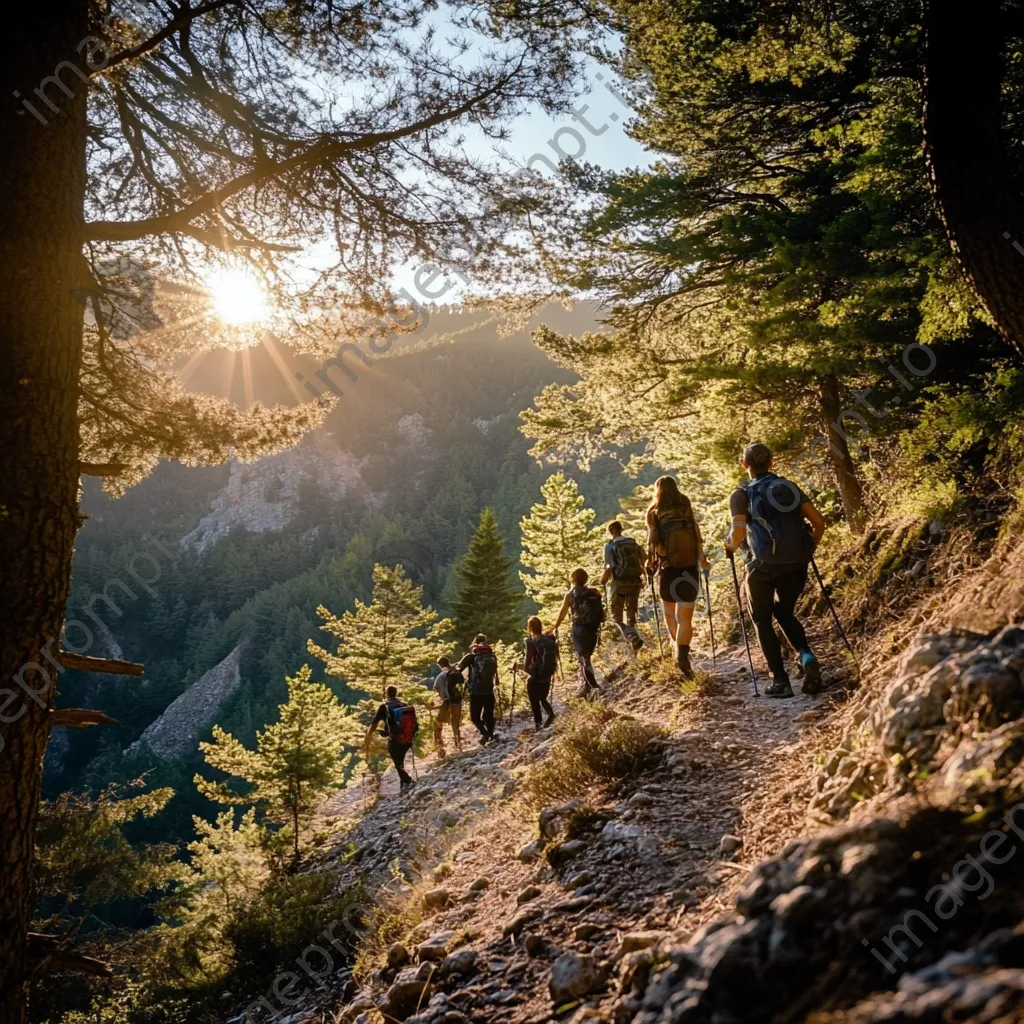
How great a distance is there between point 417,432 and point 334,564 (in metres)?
67.7

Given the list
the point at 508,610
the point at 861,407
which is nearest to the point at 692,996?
the point at 861,407

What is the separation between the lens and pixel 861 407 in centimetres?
899

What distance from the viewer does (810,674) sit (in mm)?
5215

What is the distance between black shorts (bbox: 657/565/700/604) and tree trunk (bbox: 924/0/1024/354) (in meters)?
3.62

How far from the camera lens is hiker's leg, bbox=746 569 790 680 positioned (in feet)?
17.3

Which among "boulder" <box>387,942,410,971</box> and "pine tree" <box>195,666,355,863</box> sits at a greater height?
"boulder" <box>387,942,410,971</box>

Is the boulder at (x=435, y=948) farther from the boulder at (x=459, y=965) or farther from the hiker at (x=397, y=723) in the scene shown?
the hiker at (x=397, y=723)

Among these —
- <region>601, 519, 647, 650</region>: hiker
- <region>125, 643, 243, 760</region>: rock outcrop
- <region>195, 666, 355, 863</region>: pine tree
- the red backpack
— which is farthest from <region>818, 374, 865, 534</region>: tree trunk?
<region>125, 643, 243, 760</region>: rock outcrop

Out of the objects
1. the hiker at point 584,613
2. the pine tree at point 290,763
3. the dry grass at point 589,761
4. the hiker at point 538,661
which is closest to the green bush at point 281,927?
the dry grass at point 589,761

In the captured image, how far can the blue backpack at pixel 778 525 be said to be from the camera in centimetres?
511

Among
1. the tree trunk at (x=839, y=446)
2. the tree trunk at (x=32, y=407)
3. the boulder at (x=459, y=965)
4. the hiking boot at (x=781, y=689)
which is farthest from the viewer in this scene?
the tree trunk at (x=839, y=446)

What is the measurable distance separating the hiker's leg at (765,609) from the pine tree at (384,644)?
18368 mm

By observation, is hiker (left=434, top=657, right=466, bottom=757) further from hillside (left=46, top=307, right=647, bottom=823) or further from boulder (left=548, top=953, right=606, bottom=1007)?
hillside (left=46, top=307, right=647, bottom=823)

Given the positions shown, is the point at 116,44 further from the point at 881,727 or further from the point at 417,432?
the point at 417,432
